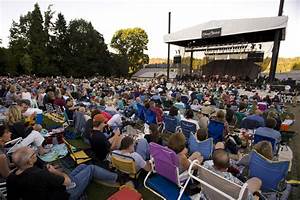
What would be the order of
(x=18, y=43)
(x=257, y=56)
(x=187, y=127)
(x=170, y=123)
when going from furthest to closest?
(x=18, y=43) → (x=257, y=56) → (x=170, y=123) → (x=187, y=127)

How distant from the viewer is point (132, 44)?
173ft

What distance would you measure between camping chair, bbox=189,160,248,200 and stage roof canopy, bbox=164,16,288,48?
19.4 meters

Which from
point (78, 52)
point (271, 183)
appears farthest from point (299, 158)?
point (78, 52)

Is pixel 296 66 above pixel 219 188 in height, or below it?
above

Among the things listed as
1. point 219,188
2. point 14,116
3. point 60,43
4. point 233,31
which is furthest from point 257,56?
point 60,43

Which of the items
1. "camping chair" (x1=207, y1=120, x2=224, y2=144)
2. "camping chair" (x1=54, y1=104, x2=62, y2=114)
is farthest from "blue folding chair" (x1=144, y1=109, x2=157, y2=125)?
"camping chair" (x1=54, y1=104, x2=62, y2=114)

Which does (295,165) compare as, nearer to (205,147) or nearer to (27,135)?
(205,147)

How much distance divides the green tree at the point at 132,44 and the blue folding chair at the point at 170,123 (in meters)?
47.2

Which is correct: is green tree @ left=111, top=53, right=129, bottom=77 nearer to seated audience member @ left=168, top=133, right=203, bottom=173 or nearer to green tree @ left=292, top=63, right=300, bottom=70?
green tree @ left=292, top=63, right=300, bottom=70

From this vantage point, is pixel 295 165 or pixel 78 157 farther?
pixel 295 165

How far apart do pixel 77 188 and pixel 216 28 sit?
73.6ft

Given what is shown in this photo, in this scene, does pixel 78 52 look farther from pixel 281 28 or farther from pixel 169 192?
pixel 169 192

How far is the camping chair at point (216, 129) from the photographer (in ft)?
A: 17.0

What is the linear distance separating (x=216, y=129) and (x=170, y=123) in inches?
54.1
